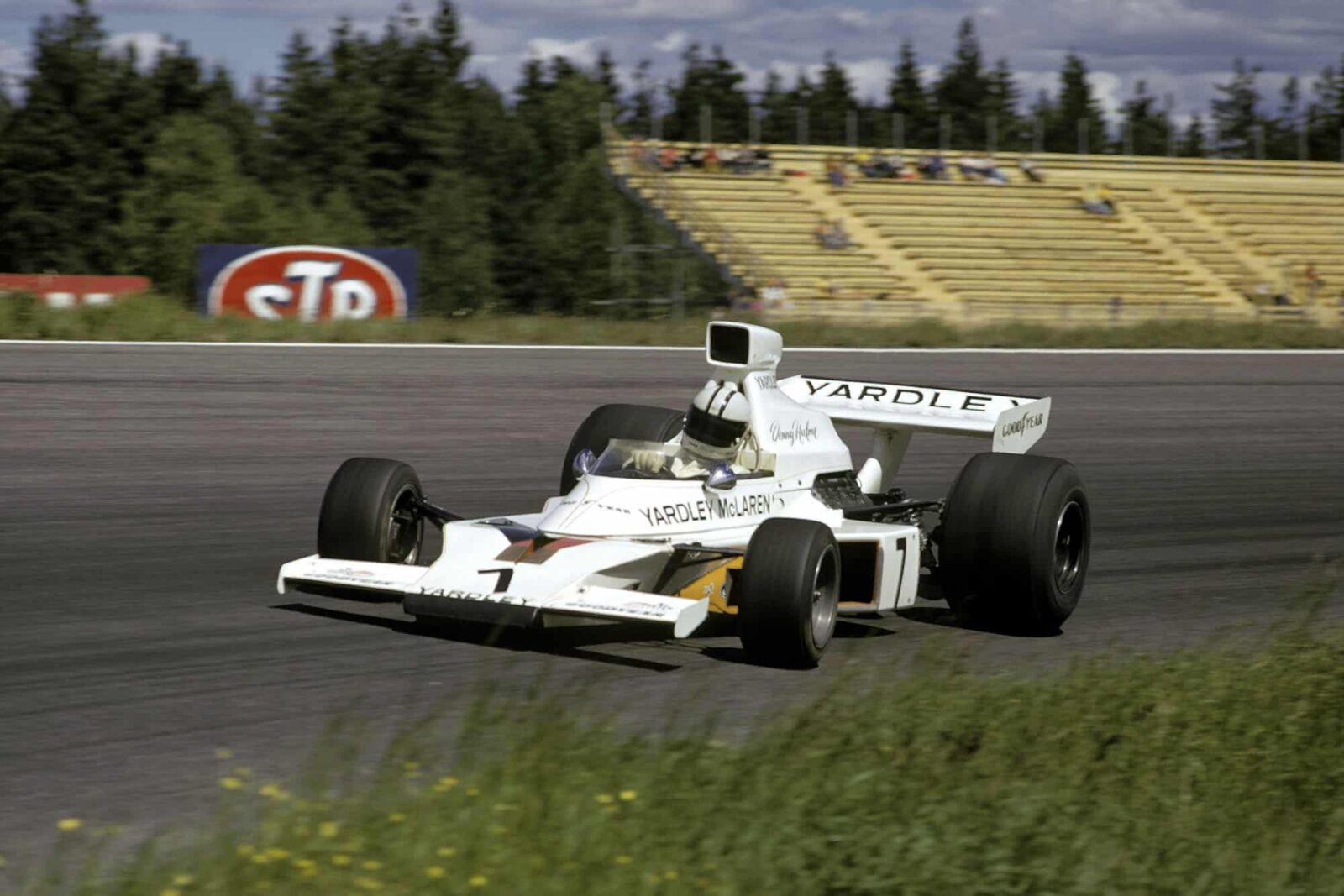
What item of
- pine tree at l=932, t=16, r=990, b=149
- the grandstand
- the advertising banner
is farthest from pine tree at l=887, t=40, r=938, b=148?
the advertising banner

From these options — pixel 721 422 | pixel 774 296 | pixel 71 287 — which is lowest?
pixel 774 296

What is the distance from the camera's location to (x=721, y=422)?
838 centimetres

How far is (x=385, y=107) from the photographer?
206 feet

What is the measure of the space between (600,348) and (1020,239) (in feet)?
68.6

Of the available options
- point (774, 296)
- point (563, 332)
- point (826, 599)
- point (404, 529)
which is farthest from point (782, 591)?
point (774, 296)

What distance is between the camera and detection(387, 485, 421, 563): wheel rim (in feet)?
27.4

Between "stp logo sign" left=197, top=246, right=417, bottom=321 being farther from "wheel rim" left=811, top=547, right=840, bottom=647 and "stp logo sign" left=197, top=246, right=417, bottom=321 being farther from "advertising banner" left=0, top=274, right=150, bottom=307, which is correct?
"wheel rim" left=811, top=547, right=840, bottom=647

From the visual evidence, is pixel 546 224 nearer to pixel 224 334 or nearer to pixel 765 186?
pixel 765 186

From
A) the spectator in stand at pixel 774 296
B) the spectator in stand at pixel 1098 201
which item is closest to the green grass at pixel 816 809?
the spectator in stand at pixel 774 296

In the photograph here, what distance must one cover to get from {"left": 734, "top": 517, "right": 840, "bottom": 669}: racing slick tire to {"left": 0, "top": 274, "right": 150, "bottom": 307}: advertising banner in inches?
617

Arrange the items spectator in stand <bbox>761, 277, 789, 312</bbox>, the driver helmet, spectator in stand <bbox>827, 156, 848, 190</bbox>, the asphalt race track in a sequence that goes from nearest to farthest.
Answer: the asphalt race track → the driver helmet → spectator in stand <bbox>761, 277, 789, 312</bbox> → spectator in stand <bbox>827, 156, 848, 190</bbox>

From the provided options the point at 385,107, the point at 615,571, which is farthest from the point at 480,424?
the point at 385,107

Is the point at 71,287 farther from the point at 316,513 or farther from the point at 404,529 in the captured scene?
the point at 404,529

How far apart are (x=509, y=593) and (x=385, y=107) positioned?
57882mm
